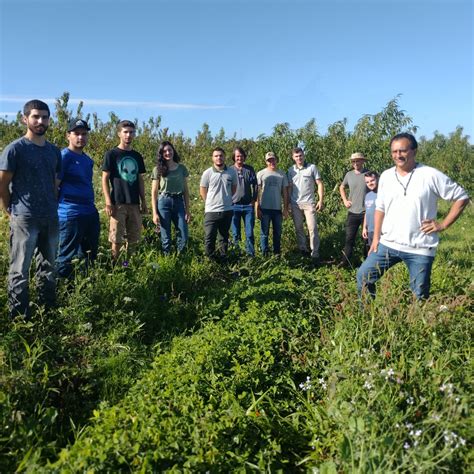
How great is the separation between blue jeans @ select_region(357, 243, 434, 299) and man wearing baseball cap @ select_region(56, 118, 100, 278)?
288 cm

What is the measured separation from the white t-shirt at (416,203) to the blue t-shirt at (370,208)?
2.08 meters

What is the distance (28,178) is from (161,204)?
2339 mm

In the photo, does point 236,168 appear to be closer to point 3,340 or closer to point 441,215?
point 3,340

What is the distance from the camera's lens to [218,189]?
20.7 ft

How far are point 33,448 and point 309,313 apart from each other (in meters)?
2.66

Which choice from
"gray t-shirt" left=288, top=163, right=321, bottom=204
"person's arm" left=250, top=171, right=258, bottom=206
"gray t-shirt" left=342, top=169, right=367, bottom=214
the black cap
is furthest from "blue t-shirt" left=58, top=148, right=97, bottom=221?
"gray t-shirt" left=342, top=169, right=367, bottom=214

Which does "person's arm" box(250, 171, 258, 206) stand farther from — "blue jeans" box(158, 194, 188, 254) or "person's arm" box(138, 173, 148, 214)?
"person's arm" box(138, 173, 148, 214)

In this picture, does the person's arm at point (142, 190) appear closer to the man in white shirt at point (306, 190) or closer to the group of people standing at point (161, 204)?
the group of people standing at point (161, 204)

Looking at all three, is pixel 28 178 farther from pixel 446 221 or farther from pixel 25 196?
Answer: pixel 446 221

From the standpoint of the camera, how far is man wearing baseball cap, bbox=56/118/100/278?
4.68 meters

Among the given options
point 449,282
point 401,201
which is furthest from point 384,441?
point 449,282

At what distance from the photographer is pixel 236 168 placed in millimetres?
6770

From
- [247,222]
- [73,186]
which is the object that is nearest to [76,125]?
[73,186]

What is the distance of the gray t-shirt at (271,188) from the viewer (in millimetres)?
7055
